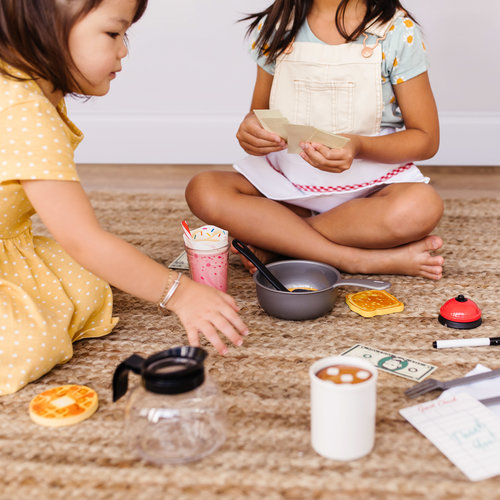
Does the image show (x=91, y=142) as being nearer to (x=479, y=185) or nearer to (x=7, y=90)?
(x=479, y=185)

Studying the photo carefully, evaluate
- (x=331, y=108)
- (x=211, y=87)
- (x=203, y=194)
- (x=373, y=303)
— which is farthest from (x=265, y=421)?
(x=211, y=87)

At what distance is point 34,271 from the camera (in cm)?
114

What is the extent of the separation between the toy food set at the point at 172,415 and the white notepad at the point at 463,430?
10.6 inches

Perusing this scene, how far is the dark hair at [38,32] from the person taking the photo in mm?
923

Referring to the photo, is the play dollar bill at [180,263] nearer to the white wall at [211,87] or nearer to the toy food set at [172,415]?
the toy food set at [172,415]

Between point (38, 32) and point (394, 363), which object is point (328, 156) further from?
point (38, 32)

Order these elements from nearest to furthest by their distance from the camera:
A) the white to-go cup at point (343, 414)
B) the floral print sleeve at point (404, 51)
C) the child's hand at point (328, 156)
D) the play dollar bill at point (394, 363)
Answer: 1. the white to-go cup at point (343, 414)
2. the play dollar bill at point (394, 363)
3. the child's hand at point (328, 156)
4. the floral print sleeve at point (404, 51)

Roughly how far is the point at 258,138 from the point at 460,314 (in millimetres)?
535

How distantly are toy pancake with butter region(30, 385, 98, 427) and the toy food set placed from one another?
0.09 m

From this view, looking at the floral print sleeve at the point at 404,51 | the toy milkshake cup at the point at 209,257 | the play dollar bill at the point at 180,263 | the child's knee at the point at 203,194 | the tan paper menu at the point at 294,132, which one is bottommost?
the play dollar bill at the point at 180,263

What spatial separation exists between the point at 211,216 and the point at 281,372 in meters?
0.52

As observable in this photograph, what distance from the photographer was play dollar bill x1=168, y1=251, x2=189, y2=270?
4.84 ft

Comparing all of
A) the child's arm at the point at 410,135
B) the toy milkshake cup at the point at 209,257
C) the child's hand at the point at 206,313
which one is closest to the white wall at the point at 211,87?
the child's arm at the point at 410,135

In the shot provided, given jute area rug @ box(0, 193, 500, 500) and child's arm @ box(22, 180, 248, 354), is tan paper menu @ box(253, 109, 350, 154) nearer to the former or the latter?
jute area rug @ box(0, 193, 500, 500)
